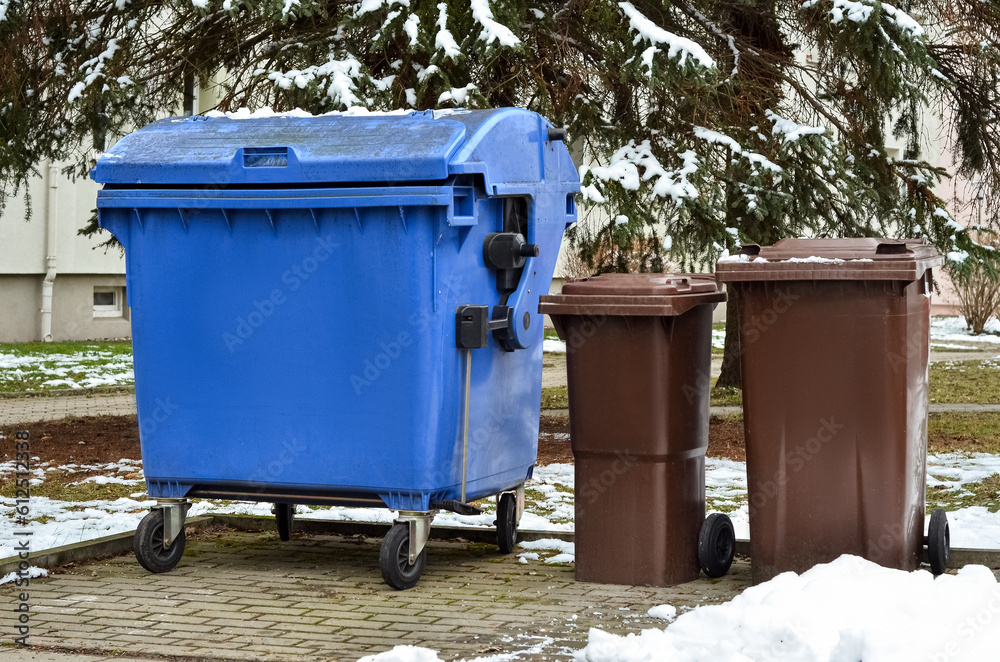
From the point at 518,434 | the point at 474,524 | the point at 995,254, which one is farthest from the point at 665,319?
the point at 995,254

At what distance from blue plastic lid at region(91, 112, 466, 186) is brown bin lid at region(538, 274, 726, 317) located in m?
0.69

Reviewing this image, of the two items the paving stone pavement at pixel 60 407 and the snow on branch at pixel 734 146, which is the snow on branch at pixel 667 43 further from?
the paving stone pavement at pixel 60 407

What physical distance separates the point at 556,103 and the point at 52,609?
5.00 metres

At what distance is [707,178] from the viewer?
8383 millimetres

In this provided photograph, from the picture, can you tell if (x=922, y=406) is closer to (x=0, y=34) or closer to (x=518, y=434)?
(x=518, y=434)

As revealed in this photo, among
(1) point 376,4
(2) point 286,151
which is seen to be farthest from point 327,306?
(1) point 376,4

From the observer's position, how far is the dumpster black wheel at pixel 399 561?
4855 millimetres

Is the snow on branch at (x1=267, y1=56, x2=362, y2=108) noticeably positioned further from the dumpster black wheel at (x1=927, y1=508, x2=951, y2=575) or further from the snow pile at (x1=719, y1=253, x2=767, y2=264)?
the dumpster black wheel at (x1=927, y1=508, x2=951, y2=575)

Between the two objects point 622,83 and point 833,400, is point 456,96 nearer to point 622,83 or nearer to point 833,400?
point 622,83

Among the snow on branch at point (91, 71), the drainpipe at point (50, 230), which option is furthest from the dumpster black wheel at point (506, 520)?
the drainpipe at point (50, 230)

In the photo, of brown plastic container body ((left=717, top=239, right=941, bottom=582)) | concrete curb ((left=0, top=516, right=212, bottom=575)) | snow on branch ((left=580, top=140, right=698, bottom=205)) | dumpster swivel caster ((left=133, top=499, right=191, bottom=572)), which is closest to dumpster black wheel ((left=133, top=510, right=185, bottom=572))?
dumpster swivel caster ((left=133, top=499, right=191, bottom=572))

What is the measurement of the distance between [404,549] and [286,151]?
1.54 metres

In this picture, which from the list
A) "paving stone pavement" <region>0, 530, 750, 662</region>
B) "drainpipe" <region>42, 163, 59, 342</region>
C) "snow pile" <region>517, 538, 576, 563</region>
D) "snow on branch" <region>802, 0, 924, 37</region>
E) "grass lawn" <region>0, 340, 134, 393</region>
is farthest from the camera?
"drainpipe" <region>42, 163, 59, 342</region>

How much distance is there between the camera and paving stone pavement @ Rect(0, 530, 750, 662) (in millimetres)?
4094
